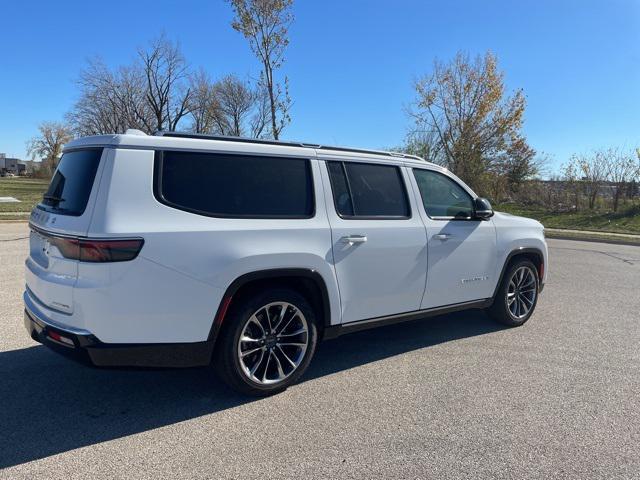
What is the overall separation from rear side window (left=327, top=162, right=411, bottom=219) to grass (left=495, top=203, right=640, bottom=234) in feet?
65.5

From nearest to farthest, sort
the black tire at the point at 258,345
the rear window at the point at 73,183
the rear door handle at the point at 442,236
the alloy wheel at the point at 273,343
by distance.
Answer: the rear window at the point at 73,183 < the black tire at the point at 258,345 < the alloy wheel at the point at 273,343 < the rear door handle at the point at 442,236

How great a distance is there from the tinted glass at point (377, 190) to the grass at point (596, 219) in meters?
20.0

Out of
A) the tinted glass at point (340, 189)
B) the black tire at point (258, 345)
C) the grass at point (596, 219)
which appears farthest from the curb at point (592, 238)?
the black tire at point (258, 345)

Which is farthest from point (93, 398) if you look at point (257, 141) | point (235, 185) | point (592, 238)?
point (592, 238)

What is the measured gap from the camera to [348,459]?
2.92m

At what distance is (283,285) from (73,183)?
1.66 m

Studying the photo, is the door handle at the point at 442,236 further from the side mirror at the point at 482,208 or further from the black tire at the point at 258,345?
the black tire at the point at 258,345

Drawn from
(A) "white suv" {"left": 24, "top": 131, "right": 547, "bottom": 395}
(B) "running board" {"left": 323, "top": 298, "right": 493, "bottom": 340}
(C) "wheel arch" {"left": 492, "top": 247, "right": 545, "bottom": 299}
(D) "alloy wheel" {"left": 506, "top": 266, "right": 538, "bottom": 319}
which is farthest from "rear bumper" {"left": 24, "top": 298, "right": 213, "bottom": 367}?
(D) "alloy wheel" {"left": 506, "top": 266, "right": 538, "bottom": 319}

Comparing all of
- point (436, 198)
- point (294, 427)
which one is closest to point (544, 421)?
point (294, 427)

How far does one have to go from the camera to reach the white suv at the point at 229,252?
3064 millimetres

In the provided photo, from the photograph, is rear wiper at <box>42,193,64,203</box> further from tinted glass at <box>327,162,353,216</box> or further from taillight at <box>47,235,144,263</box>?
tinted glass at <box>327,162,353,216</box>

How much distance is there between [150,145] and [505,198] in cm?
3159

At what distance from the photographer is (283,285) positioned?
3.74 metres

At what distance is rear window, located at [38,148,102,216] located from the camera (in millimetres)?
3199
